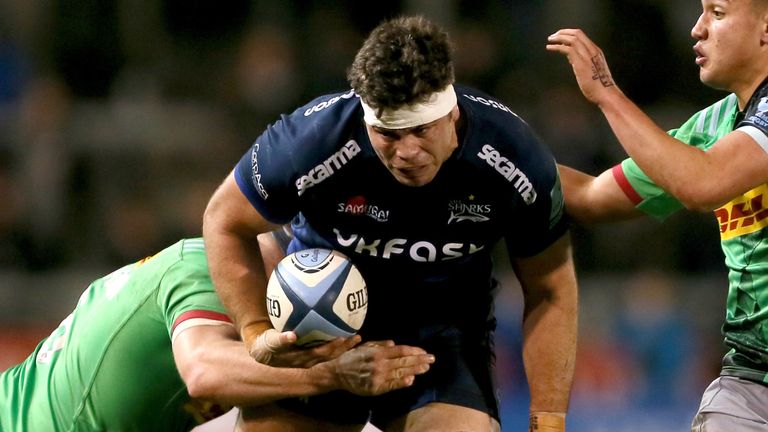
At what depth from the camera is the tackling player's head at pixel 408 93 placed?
449cm

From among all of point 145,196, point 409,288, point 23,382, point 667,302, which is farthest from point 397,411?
point 145,196

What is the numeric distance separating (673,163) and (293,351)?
61.2 inches

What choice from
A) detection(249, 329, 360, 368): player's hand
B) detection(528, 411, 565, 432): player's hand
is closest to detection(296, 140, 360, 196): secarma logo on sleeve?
detection(249, 329, 360, 368): player's hand

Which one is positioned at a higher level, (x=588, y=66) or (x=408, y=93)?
(x=588, y=66)

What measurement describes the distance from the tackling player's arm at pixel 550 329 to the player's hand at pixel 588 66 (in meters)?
0.68

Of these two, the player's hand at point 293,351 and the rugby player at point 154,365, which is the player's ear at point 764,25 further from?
the player's hand at point 293,351

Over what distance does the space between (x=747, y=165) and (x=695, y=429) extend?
1123mm

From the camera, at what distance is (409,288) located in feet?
16.8

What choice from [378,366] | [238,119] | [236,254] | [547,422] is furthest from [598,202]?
[238,119]

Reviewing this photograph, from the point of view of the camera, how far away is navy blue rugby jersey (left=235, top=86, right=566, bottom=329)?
4.76 metres

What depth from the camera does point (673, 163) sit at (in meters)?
4.52

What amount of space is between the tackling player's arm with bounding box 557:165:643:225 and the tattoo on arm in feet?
2.78

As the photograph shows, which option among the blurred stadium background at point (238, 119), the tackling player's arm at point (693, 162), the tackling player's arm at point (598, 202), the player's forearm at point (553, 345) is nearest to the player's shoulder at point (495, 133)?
the tackling player's arm at point (693, 162)

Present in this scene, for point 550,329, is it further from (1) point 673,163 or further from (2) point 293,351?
(2) point 293,351
